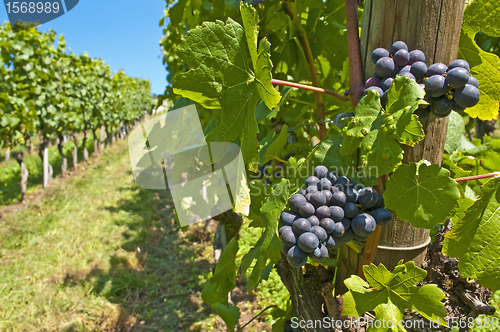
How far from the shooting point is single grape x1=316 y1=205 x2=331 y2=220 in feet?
2.96

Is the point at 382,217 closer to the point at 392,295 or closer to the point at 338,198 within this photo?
the point at 338,198

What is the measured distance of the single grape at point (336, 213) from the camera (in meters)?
0.91

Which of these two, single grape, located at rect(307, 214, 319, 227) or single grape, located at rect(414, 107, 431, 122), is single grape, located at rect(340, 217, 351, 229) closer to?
single grape, located at rect(307, 214, 319, 227)

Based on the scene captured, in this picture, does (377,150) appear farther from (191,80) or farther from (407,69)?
(191,80)

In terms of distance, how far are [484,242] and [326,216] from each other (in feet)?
1.43

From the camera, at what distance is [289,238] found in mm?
868

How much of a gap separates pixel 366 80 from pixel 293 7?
55 cm

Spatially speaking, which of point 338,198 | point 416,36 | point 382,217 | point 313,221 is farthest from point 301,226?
point 416,36

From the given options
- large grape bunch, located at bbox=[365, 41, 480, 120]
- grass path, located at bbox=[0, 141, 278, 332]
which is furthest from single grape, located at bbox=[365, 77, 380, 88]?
grass path, located at bbox=[0, 141, 278, 332]

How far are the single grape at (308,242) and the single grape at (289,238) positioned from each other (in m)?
0.02

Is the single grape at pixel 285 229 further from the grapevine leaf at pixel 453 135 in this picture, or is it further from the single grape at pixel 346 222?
the grapevine leaf at pixel 453 135

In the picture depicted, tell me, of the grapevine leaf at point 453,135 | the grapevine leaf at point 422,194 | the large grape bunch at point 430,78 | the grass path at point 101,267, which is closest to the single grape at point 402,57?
the large grape bunch at point 430,78

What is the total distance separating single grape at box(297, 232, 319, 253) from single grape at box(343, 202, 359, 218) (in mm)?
148

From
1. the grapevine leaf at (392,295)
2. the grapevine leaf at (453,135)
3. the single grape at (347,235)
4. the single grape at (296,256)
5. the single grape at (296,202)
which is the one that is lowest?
the grapevine leaf at (392,295)
